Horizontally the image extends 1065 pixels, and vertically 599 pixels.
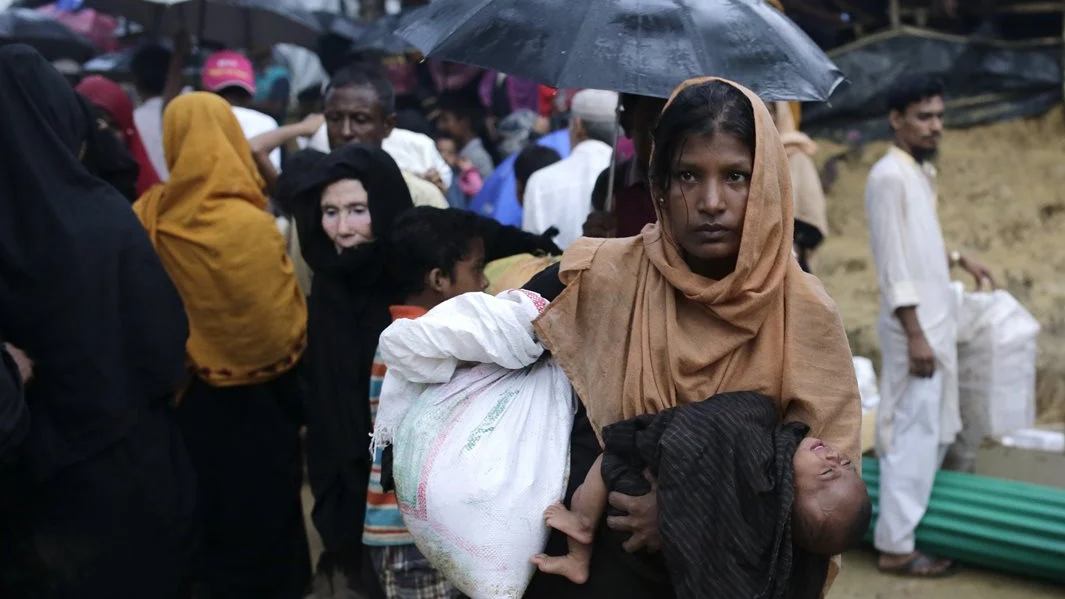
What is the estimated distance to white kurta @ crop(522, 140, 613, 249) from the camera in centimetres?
471

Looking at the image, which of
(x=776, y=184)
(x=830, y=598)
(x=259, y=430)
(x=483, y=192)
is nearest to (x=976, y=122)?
(x=483, y=192)

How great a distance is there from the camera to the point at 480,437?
7.36 feet

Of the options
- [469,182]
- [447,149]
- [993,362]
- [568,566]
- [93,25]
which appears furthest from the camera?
[93,25]

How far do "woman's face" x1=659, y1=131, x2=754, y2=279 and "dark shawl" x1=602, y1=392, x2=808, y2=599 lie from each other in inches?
13.3

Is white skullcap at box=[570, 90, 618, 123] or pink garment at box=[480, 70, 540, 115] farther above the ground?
white skullcap at box=[570, 90, 618, 123]

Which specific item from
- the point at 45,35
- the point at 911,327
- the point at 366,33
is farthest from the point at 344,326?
the point at 366,33

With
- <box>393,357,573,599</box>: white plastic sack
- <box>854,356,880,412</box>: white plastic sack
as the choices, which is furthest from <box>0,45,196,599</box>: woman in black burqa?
<box>854,356,880,412</box>: white plastic sack

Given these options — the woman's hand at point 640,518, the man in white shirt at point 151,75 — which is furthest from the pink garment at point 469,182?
the woman's hand at point 640,518

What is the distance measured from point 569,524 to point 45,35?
948 cm

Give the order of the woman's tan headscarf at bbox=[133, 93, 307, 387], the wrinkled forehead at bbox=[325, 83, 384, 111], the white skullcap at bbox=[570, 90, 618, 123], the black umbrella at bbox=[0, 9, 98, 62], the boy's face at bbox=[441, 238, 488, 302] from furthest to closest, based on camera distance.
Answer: the black umbrella at bbox=[0, 9, 98, 62]
the white skullcap at bbox=[570, 90, 618, 123]
the wrinkled forehead at bbox=[325, 83, 384, 111]
the woman's tan headscarf at bbox=[133, 93, 307, 387]
the boy's face at bbox=[441, 238, 488, 302]

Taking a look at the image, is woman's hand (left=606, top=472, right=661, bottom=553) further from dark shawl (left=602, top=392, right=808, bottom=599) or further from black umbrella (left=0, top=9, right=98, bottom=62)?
black umbrella (left=0, top=9, right=98, bottom=62)

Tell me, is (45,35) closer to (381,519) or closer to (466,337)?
(381,519)

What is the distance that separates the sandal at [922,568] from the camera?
5344 mm

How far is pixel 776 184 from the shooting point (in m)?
2.12
